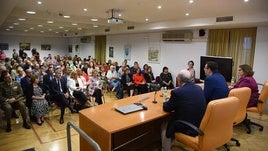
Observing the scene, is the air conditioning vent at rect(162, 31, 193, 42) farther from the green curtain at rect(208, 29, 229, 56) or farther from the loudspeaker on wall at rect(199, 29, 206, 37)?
the green curtain at rect(208, 29, 229, 56)

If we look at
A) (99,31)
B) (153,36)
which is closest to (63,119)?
(153,36)

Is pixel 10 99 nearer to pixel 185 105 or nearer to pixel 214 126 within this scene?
pixel 185 105

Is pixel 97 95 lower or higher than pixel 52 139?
higher

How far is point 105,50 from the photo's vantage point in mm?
11547

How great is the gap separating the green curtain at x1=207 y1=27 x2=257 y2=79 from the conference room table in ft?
12.3

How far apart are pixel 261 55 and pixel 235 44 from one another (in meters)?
0.81

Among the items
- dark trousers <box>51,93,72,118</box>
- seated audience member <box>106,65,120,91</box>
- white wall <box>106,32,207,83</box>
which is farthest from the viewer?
white wall <box>106,32,207,83</box>

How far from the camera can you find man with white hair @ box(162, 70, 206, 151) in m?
2.28

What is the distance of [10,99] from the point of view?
385 centimetres

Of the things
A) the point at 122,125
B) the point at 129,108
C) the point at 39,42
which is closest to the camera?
the point at 122,125

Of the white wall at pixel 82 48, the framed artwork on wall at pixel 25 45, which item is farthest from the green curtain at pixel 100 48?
the framed artwork on wall at pixel 25 45

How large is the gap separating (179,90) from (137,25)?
20.5 feet

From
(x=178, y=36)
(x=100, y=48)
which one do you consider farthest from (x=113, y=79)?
(x=100, y=48)

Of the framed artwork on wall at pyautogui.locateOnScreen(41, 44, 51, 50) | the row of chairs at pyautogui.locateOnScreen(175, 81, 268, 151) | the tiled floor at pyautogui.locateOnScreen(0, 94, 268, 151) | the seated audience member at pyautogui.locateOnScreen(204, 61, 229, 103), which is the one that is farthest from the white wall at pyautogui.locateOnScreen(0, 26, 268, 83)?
the framed artwork on wall at pyautogui.locateOnScreen(41, 44, 51, 50)
